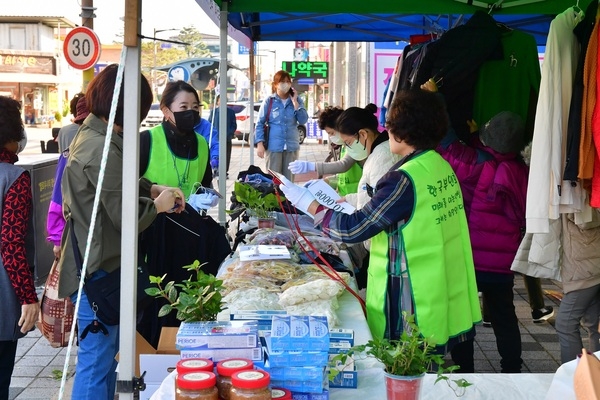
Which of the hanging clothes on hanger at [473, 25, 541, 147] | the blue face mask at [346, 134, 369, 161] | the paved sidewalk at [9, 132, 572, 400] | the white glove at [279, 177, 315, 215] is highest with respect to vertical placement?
the hanging clothes on hanger at [473, 25, 541, 147]

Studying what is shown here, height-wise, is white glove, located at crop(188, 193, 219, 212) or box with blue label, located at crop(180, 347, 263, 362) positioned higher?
white glove, located at crop(188, 193, 219, 212)

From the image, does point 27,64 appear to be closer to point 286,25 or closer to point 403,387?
point 286,25

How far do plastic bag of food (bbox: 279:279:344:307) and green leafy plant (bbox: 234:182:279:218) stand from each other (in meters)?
1.79

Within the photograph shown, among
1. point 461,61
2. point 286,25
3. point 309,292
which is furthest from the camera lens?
point 286,25

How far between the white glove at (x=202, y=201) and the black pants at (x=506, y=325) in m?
1.69

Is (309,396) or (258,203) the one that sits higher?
(258,203)

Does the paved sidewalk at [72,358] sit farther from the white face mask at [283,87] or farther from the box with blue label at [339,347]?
the white face mask at [283,87]

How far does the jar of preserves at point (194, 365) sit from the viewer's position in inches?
76.0

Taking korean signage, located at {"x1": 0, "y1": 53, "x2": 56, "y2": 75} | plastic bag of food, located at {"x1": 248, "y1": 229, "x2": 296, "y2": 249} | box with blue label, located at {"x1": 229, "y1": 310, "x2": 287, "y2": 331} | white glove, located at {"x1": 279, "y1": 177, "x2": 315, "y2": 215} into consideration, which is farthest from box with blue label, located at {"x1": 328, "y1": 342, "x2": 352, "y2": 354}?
korean signage, located at {"x1": 0, "y1": 53, "x2": 56, "y2": 75}

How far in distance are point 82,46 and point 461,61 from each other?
7.16 meters

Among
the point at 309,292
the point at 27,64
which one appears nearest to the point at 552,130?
the point at 309,292

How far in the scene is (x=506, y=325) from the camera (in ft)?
14.6

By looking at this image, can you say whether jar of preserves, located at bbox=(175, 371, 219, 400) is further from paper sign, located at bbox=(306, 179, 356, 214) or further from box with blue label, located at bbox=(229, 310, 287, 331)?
paper sign, located at bbox=(306, 179, 356, 214)

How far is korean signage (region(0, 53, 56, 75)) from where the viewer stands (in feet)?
170
